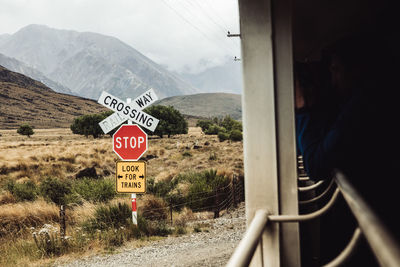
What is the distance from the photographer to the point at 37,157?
2136 centimetres

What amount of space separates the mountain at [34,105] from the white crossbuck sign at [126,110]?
100032 mm

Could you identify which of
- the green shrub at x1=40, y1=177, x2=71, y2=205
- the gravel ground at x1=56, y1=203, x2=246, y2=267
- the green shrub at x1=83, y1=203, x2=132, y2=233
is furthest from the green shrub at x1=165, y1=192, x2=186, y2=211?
the green shrub at x1=40, y1=177, x2=71, y2=205

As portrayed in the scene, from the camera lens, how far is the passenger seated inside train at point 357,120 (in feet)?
3.00

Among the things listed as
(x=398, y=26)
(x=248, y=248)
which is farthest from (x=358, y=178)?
(x=398, y=26)

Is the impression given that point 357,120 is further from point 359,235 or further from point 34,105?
point 34,105

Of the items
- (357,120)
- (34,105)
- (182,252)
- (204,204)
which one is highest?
(34,105)

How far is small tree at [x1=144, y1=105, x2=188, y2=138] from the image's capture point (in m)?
49.5

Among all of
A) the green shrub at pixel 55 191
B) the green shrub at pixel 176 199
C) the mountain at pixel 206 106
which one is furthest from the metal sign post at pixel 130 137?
the mountain at pixel 206 106

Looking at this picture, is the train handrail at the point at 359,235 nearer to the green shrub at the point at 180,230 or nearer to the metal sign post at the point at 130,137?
the metal sign post at the point at 130,137

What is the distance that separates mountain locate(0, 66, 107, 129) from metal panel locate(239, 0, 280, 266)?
105901mm

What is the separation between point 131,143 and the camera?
7156 millimetres

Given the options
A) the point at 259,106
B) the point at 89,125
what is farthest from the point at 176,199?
the point at 89,125

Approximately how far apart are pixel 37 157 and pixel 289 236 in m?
22.7

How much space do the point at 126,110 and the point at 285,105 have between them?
5865 mm
